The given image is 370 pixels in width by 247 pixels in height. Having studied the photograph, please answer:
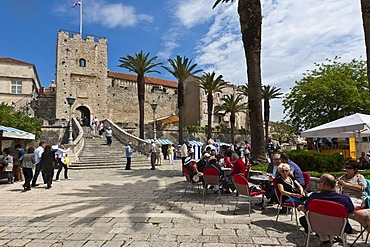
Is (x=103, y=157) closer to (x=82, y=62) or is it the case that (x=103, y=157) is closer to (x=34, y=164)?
(x=34, y=164)

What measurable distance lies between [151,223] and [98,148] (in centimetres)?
1598

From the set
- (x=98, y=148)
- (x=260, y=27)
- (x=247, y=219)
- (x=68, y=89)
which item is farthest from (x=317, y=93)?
(x=68, y=89)

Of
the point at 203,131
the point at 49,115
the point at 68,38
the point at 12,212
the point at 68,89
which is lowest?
the point at 12,212

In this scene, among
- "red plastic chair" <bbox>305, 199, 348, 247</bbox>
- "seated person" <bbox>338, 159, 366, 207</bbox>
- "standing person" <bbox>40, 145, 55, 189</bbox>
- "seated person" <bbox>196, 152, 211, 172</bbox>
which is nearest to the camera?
"red plastic chair" <bbox>305, 199, 348, 247</bbox>

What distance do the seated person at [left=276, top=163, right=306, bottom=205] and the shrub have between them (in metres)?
5.92

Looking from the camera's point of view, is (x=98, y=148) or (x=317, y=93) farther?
(x=317, y=93)

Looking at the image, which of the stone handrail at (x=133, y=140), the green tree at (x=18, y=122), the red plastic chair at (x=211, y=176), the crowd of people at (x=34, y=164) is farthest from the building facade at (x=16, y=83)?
the red plastic chair at (x=211, y=176)

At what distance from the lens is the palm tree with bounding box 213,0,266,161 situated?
11.2 m

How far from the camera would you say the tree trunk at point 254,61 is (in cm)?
1123

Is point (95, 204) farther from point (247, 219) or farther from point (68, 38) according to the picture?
point (68, 38)

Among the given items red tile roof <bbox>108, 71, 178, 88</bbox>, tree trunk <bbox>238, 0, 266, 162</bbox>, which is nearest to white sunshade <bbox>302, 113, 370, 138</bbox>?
tree trunk <bbox>238, 0, 266, 162</bbox>

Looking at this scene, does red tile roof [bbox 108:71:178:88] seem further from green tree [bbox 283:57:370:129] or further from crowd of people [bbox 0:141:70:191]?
crowd of people [bbox 0:141:70:191]

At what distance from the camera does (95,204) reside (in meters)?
6.74

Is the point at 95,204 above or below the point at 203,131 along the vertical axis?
below
